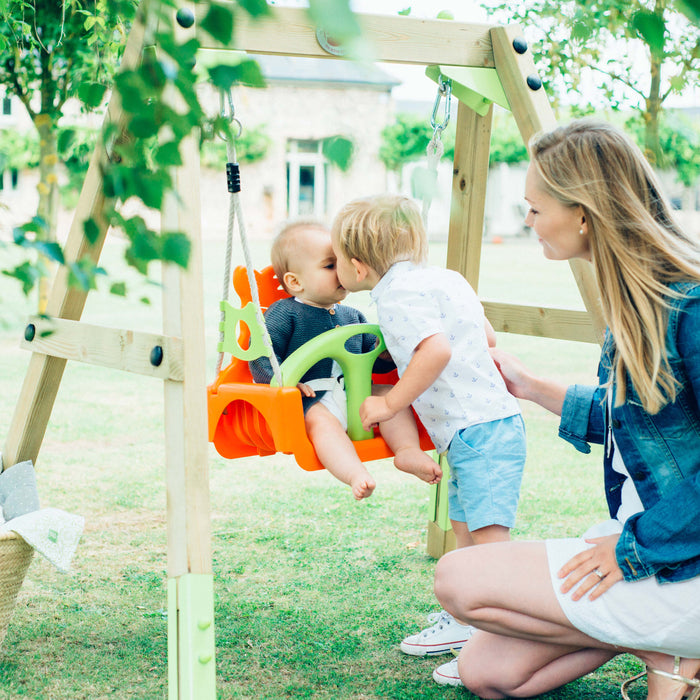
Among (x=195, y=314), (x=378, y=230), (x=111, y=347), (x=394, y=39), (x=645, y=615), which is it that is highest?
(x=394, y=39)

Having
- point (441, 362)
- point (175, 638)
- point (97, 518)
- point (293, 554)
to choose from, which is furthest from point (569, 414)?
point (97, 518)

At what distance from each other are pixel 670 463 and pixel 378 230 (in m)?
1.00

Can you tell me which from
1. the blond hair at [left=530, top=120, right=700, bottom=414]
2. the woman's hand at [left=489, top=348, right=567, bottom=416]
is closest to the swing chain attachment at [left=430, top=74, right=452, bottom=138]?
the woman's hand at [left=489, top=348, right=567, bottom=416]

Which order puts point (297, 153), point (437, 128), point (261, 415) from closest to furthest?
point (261, 415) < point (437, 128) < point (297, 153)

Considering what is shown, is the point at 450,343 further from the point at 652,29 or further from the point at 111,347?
the point at 652,29

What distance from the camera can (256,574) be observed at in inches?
132

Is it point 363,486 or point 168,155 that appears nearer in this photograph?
point 168,155

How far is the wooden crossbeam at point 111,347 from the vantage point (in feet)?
6.31

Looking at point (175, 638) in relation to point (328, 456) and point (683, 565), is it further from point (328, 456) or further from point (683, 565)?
point (683, 565)

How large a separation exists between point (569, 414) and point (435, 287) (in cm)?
49

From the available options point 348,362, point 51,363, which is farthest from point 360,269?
point 51,363

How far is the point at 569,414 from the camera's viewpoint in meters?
2.31

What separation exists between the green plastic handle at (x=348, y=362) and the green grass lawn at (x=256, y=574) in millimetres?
701

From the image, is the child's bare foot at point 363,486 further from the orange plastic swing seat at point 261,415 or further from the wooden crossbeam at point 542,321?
the wooden crossbeam at point 542,321
